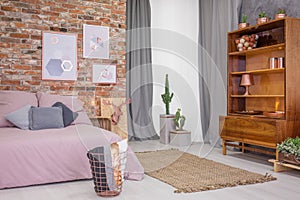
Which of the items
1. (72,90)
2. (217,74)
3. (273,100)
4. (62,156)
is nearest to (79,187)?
(62,156)

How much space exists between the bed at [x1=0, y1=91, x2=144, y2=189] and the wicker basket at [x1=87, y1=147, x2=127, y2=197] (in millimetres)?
405

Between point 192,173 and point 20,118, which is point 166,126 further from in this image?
point 20,118

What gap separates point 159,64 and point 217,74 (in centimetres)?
109

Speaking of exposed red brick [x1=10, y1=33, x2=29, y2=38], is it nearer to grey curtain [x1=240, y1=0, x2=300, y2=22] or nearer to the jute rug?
the jute rug

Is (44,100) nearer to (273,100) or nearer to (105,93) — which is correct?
(105,93)

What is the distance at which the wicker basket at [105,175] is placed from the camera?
2.64 meters

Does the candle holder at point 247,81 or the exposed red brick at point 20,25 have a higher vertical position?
the exposed red brick at point 20,25

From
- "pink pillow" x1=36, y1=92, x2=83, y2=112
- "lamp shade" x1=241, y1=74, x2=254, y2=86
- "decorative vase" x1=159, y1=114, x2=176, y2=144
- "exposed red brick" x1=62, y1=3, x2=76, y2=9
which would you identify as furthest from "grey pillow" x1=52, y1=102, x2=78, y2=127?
"lamp shade" x1=241, y1=74, x2=254, y2=86

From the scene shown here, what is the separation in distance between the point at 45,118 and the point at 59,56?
132 cm

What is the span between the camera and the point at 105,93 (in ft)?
16.4

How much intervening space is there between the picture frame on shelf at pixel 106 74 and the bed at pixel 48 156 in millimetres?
1669

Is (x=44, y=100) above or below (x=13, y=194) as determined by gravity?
above

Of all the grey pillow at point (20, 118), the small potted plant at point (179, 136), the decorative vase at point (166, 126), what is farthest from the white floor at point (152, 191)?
the decorative vase at point (166, 126)

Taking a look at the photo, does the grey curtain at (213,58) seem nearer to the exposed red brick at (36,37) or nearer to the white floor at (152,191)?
the white floor at (152,191)
